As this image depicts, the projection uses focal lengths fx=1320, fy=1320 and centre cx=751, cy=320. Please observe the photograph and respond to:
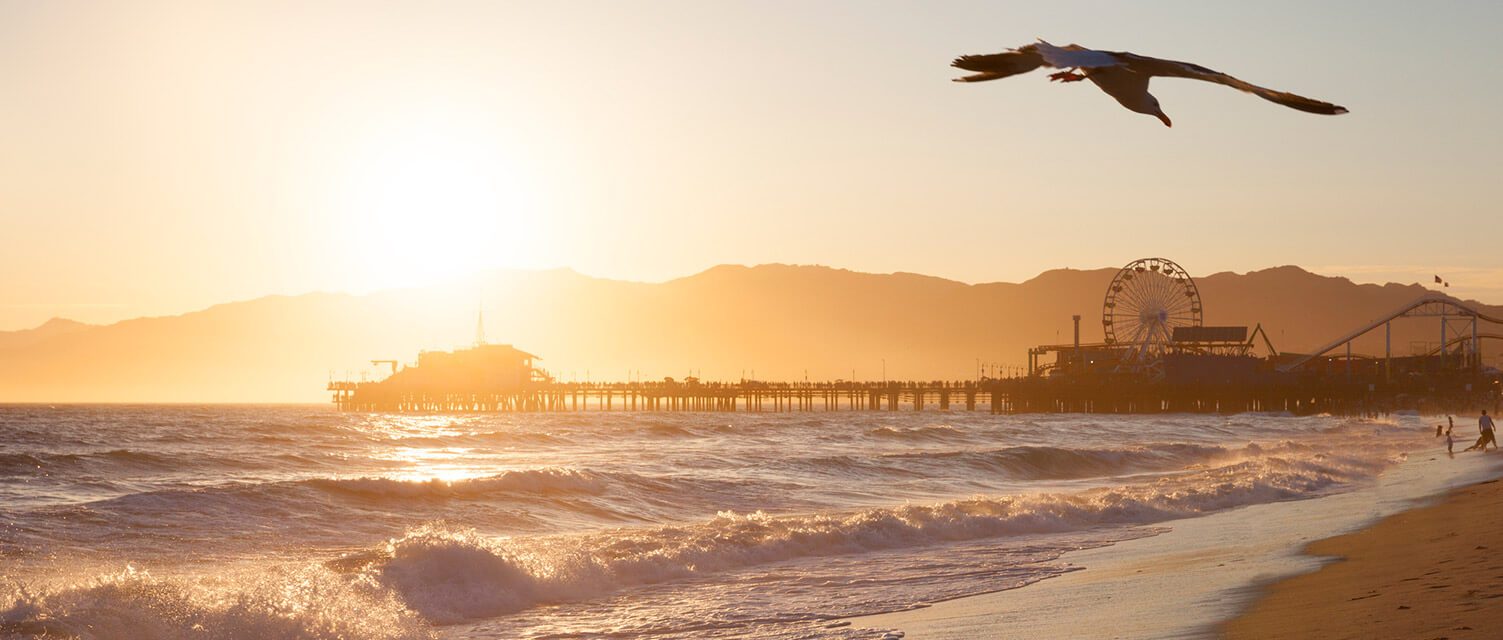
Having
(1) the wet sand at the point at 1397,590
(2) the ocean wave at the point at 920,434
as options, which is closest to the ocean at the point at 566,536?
(1) the wet sand at the point at 1397,590

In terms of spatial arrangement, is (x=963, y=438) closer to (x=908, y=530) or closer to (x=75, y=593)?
(x=908, y=530)

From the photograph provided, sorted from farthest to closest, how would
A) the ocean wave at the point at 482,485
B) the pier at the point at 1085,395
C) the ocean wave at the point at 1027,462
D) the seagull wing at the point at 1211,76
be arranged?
the pier at the point at 1085,395
the ocean wave at the point at 1027,462
the ocean wave at the point at 482,485
the seagull wing at the point at 1211,76

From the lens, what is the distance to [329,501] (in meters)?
19.9

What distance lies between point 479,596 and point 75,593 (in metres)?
3.32

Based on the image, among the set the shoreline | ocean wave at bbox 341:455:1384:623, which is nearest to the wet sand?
the shoreline

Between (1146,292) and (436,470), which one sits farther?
(1146,292)

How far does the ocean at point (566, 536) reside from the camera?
35.4ft

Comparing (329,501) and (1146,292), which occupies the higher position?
(1146,292)

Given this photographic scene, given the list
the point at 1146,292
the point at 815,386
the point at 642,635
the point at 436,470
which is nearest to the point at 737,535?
the point at 642,635

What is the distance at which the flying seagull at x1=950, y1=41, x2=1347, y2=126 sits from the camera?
6.32 meters

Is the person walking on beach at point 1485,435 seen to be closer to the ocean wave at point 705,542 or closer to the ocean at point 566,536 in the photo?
the ocean at point 566,536

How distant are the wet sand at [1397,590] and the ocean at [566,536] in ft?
9.23

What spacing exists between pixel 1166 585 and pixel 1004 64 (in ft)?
21.5

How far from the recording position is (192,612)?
10469 millimetres
